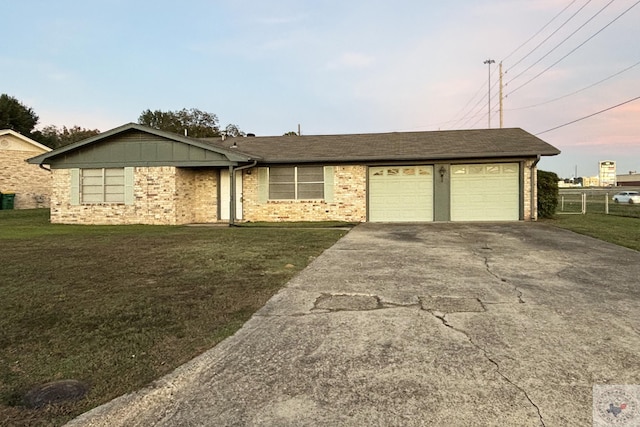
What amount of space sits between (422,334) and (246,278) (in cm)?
305

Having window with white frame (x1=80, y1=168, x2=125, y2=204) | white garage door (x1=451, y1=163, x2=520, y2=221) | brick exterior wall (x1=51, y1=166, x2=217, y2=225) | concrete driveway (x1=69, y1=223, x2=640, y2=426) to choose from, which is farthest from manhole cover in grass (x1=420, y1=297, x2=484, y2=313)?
window with white frame (x1=80, y1=168, x2=125, y2=204)

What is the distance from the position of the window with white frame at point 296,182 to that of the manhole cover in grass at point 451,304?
11.5 meters

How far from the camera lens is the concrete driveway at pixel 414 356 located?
246 cm

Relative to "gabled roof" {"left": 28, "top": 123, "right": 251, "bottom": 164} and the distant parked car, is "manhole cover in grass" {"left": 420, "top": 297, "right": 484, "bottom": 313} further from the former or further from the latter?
the distant parked car

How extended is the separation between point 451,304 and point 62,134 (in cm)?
5989

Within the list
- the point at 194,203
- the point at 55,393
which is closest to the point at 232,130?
the point at 194,203

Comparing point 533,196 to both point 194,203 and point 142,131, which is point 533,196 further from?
point 142,131

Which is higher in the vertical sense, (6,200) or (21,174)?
(21,174)

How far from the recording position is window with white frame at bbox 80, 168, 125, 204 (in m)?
15.5

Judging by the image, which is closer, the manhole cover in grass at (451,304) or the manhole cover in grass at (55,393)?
the manhole cover in grass at (55,393)

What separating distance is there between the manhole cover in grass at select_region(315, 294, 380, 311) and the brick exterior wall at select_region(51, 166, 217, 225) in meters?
11.7

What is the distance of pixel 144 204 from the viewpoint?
15.3 metres

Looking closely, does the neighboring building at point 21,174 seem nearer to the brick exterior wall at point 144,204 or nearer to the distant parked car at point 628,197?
the brick exterior wall at point 144,204

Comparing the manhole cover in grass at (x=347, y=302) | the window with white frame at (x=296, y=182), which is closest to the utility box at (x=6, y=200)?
the window with white frame at (x=296, y=182)
